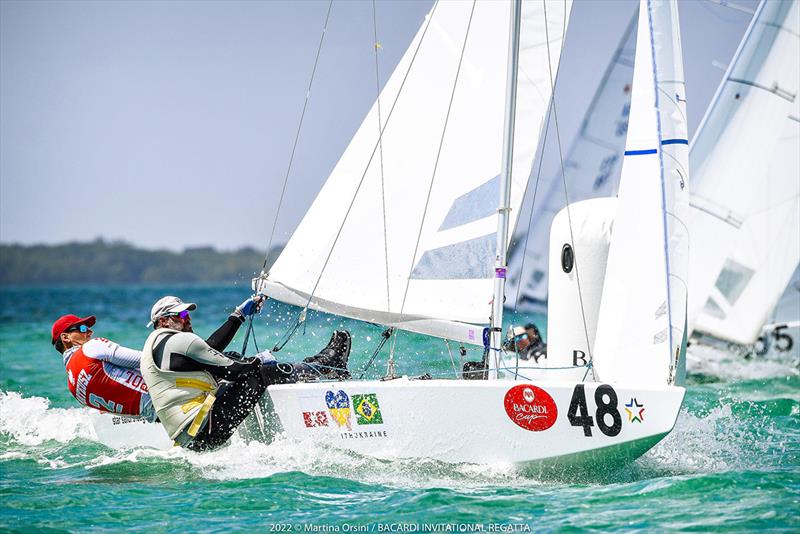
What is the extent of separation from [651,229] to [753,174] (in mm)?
7460

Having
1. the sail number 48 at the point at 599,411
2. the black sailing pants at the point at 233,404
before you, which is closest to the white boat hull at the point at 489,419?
the sail number 48 at the point at 599,411

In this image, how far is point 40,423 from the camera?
786 centimetres

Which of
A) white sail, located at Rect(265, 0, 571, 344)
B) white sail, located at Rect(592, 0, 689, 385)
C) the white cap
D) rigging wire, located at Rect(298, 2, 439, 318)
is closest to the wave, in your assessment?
white sail, located at Rect(592, 0, 689, 385)

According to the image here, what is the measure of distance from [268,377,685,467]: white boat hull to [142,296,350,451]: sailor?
0.36 meters

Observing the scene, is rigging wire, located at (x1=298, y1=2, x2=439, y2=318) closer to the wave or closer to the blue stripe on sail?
the wave

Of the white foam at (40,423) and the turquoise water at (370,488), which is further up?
the white foam at (40,423)

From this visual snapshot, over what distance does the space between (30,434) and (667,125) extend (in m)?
5.30

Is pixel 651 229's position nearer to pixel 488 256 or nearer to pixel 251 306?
pixel 488 256

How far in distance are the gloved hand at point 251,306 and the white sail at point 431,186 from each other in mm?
230

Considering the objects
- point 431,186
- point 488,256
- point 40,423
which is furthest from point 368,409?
point 40,423

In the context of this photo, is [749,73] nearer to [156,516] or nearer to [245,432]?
[245,432]

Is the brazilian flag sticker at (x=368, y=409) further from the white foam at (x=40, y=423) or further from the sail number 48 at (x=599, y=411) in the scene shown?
the white foam at (x=40, y=423)

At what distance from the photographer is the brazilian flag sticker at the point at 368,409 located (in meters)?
5.90

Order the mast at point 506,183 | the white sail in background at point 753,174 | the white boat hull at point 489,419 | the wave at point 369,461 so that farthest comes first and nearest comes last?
1. the white sail in background at point 753,174
2. the mast at point 506,183
3. the wave at point 369,461
4. the white boat hull at point 489,419
